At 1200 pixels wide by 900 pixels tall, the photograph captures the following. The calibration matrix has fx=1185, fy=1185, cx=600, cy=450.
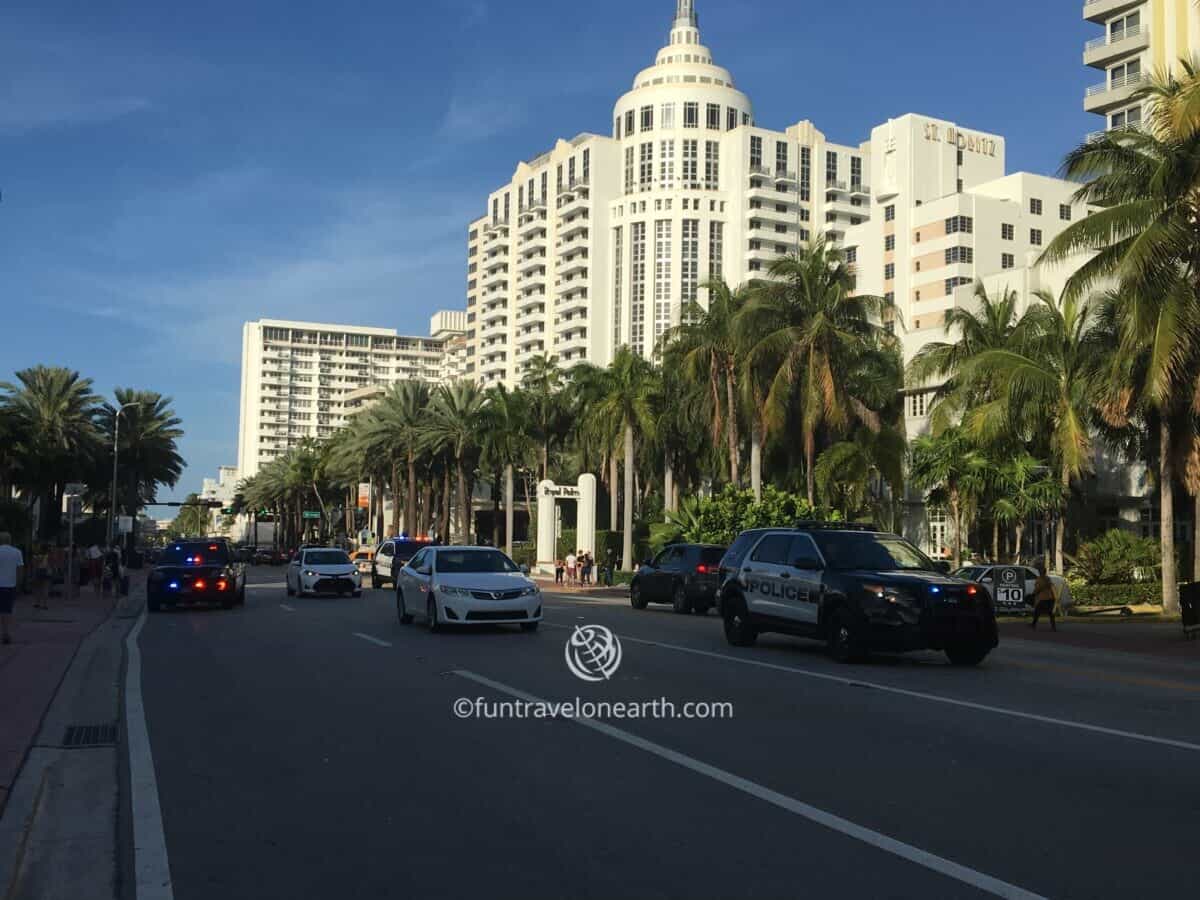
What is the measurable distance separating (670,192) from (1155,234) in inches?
3963

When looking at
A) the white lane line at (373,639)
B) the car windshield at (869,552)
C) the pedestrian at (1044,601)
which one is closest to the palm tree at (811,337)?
the pedestrian at (1044,601)

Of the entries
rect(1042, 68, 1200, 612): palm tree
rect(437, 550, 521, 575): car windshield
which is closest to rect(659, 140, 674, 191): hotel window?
rect(1042, 68, 1200, 612): palm tree

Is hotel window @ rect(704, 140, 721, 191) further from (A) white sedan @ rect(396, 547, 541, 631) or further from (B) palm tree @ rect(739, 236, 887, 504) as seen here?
(A) white sedan @ rect(396, 547, 541, 631)

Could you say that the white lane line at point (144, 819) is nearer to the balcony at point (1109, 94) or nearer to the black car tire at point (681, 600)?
the black car tire at point (681, 600)

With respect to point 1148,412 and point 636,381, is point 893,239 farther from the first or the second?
point 1148,412

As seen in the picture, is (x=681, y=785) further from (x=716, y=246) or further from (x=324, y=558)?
(x=716, y=246)

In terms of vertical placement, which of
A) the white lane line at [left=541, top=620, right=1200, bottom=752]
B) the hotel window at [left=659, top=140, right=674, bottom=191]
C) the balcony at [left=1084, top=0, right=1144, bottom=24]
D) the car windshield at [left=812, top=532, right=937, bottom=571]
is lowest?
the white lane line at [left=541, top=620, right=1200, bottom=752]

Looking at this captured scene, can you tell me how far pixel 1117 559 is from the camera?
38156 mm

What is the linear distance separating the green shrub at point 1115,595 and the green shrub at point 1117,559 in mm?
1548

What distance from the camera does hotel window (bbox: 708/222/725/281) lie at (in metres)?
124

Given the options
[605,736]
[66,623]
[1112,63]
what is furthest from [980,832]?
[1112,63]

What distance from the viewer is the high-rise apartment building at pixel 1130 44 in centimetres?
6334

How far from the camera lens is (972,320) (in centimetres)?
4716

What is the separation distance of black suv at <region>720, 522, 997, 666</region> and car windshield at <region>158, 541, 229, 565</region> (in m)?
15.3
